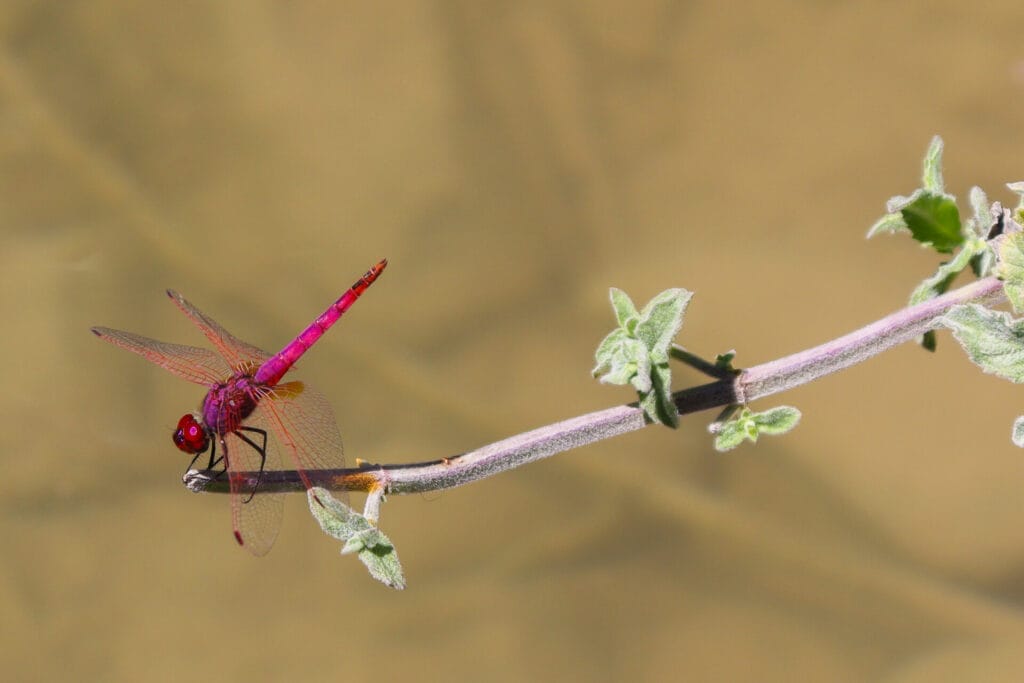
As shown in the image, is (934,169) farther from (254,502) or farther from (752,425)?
(254,502)

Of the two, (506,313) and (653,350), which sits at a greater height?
(506,313)

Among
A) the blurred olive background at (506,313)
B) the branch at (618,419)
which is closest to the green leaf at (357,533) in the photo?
the branch at (618,419)

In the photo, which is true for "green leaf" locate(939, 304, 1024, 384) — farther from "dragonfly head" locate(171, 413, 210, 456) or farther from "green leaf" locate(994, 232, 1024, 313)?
"dragonfly head" locate(171, 413, 210, 456)

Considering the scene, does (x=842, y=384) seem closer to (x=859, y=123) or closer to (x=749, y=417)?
(x=859, y=123)

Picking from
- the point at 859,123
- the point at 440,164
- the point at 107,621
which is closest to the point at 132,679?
the point at 107,621

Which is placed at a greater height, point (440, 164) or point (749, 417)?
point (440, 164)

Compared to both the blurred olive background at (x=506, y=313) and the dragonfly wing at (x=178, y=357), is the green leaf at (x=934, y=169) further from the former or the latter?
the blurred olive background at (x=506, y=313)

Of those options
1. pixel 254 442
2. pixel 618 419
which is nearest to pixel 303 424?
pixel 254 442
